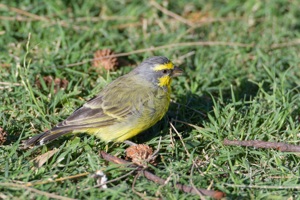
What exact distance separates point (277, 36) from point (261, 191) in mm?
3541

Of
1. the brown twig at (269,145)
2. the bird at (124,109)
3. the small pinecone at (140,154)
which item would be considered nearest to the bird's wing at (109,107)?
the bird at (124,109)

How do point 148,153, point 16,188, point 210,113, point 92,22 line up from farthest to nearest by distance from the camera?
1. point 92,22
2. point 210,113
3. point 148,153
4. point 16,188

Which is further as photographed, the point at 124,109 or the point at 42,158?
the point at 124,109

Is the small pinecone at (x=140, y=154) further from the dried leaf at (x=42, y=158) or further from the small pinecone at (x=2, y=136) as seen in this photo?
the small pinecone at (x=2, y=136)

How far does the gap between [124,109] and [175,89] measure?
3.82 feet

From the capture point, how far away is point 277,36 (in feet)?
25.4

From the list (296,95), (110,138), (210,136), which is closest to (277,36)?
(296,95)

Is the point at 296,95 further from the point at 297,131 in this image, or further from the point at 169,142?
the point at 169,142

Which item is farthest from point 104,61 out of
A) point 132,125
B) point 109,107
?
point 132,125

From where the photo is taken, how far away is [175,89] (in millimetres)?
6625

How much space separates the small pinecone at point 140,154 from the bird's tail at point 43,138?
0.67 m

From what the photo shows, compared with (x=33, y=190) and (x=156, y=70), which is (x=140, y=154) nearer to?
(x=33, y=190)

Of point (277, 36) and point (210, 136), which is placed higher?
point (277, 36)

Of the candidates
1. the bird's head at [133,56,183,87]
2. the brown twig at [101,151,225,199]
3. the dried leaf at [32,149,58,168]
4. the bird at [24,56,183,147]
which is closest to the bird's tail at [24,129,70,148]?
the bird at [24,56,183,147]
